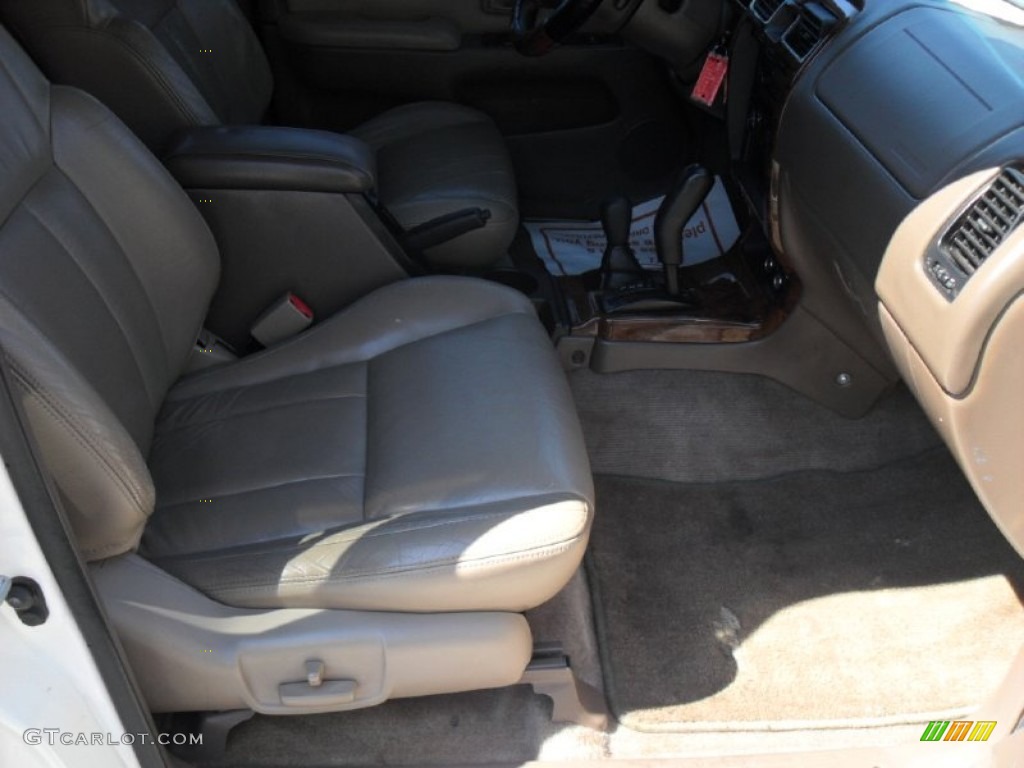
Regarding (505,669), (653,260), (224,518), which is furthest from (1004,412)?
(653,260)

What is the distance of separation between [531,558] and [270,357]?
60cm

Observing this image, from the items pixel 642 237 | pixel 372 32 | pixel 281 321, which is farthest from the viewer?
pixel 372 32

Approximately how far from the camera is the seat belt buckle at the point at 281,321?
71.1 inches

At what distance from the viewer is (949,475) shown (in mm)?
1975

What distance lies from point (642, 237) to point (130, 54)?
1.11 metres

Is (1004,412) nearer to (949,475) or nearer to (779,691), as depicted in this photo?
(779,691)

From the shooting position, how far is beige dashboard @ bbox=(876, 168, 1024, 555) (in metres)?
1.20

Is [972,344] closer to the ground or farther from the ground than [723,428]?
farther from the ground

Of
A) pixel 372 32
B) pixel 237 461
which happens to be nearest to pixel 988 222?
pixel 237 461

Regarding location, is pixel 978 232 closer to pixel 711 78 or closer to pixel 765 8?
pixel 765 8

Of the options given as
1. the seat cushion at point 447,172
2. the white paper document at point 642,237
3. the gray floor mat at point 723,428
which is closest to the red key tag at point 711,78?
the white paper document at point 642,237

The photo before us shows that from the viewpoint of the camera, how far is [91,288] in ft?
4.33

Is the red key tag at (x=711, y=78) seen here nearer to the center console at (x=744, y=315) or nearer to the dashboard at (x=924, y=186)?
the center console at (x=744, y=315)

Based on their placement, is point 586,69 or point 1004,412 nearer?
point 1004,412
